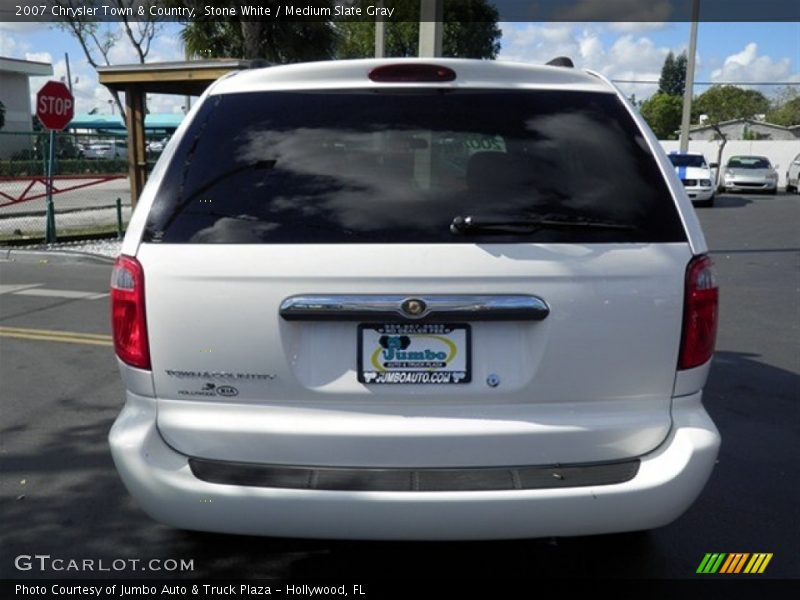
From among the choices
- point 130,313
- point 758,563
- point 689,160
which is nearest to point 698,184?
point 689,160

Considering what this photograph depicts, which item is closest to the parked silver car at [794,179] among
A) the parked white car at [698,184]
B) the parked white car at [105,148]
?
the parked white car at [698,184]

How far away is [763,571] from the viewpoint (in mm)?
3354

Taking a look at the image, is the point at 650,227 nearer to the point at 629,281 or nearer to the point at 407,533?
the point at 629,281

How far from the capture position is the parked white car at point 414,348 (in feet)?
8.36

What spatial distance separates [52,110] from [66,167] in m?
9.31

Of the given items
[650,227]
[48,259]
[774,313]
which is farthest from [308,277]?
[48,259]

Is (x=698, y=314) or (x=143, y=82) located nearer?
(x=698, y=314)

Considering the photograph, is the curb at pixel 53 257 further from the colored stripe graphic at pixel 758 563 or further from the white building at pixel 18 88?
the white building at pixel 18 88

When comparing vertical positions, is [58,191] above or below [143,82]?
below

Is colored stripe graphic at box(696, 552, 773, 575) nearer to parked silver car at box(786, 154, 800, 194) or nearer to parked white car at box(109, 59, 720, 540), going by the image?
parked white car at box(109, 59, 720, 540)

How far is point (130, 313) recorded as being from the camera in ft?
8.82

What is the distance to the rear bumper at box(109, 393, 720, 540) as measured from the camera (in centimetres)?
255

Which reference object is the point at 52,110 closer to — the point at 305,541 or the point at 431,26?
the point at 431,26

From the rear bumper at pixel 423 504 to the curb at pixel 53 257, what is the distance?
10261 millimetres
